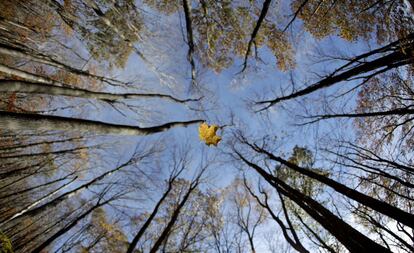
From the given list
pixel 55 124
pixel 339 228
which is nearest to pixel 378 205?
pixel 339 228

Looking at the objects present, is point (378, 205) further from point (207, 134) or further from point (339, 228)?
point (207, 134)

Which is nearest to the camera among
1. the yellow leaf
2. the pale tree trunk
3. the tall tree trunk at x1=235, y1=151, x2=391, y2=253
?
the pale tree trunk

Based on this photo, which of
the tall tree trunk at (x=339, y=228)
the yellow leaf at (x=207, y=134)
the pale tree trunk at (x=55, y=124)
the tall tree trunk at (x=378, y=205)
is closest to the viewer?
the pale tree trunk at (x=55, y=124)

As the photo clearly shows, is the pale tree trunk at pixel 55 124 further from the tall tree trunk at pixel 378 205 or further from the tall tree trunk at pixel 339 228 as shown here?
the tall tree trunk at pixel 378 205

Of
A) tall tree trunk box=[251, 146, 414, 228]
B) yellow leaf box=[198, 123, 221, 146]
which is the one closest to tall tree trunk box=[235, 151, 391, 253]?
tall tree trunk box=[251, 146, 414, 228]

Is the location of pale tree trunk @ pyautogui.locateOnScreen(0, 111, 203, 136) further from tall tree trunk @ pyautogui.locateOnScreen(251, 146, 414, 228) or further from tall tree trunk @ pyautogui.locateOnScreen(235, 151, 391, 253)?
tall tree trunk @ pyautogui.locateOnScreen(251, 146, 414, 228)

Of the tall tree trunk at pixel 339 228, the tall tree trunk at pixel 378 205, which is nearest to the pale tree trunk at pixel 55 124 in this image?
the tall tree trunk at pixel 339 228

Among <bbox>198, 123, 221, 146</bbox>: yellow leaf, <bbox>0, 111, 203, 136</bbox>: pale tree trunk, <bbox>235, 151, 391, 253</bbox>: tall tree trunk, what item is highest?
Result: <bbox>198, 123, 221, 146</bbox>: yellow leaf

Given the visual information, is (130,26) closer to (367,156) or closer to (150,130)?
(150,130)

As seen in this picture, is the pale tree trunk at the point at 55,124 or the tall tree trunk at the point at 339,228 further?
the tall tree trunk at the point at 339,228

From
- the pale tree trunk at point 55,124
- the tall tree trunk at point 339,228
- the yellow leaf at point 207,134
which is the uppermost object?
the yellow leaf at point 207,134

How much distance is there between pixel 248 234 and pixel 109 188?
21.8ft

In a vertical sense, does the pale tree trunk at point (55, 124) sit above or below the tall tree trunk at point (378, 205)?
below

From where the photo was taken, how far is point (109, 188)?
10.9m
